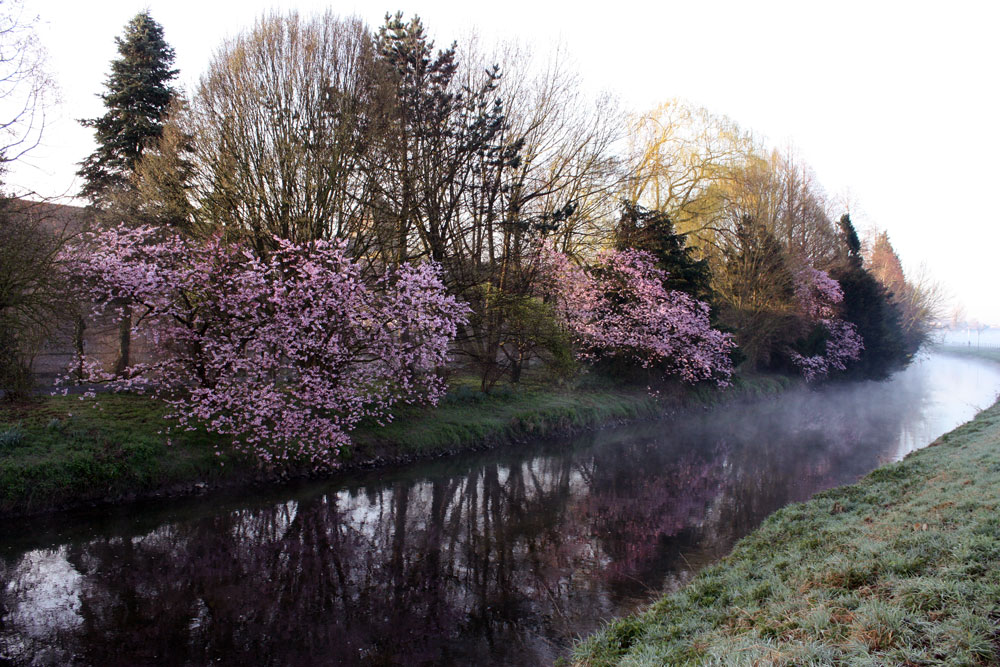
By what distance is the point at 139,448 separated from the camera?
10914 millimetres

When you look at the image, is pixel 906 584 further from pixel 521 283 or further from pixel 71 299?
pixel 521 283

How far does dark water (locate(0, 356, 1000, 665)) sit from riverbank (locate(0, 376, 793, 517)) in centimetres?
56

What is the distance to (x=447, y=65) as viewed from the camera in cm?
1695

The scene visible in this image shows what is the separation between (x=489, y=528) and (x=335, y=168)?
8639 millimetres

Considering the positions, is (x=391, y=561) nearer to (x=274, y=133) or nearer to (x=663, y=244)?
(x=274, y=133)

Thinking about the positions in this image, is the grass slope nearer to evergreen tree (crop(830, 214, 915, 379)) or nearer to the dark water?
the dark water

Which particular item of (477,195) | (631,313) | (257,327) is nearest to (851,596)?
(257,327)

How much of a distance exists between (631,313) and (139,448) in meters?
15.5

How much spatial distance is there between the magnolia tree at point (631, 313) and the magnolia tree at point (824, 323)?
1008 centimetres

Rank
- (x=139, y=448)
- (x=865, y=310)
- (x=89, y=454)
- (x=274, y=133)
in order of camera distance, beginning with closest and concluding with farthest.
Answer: (x=89, y=454) → (x=139, y=448) → (x=274, y=133) → (x=865, y=310)

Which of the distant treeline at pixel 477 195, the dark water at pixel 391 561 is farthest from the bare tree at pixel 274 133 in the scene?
the dark water at pixel 391 561

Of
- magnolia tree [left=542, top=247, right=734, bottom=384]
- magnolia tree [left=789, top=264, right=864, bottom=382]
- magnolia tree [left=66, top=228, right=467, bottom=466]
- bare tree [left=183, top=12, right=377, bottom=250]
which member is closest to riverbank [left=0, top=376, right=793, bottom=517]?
magnolia tree [left=66, top=228, right=467, bottom=466]

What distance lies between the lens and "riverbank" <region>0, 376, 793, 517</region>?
32.0ft

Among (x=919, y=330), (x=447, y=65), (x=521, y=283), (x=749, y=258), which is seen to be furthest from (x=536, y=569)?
(x=919, y=330)
